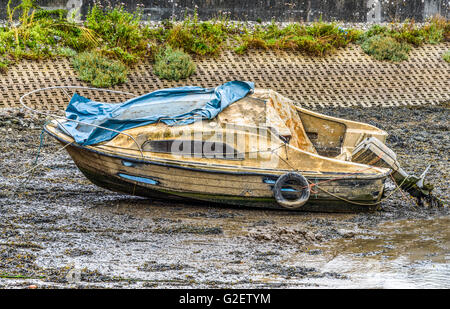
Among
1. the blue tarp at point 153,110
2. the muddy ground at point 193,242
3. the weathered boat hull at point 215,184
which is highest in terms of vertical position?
the blue tarp at point 153,110

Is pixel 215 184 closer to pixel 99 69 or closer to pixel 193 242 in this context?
pixel 193 242

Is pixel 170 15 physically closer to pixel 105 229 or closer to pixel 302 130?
pixel 302 130

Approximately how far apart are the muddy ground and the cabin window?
871mm

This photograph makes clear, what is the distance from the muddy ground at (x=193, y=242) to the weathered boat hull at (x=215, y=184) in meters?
0.22

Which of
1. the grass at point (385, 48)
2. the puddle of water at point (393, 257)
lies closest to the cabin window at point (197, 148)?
the puddle of water at point (393, 257)

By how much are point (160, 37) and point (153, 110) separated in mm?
8614

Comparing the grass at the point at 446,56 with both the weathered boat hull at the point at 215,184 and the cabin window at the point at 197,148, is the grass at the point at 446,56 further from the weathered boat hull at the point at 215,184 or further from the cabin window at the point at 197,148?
the cabin window at the point at 197,148

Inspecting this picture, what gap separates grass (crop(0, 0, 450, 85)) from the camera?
17078 millimetres

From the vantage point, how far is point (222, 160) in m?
9.30

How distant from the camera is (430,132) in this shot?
14805mm

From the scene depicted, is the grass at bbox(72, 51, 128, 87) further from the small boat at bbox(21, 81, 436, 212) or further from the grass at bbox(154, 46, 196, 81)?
the small boat at bbox(21, 81, 436, 212)

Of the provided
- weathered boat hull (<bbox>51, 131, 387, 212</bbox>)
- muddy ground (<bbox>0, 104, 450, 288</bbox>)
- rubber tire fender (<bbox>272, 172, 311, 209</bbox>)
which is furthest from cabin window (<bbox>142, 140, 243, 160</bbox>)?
muddy ground (<bbox>0, 104, 450, 288</bbox>)

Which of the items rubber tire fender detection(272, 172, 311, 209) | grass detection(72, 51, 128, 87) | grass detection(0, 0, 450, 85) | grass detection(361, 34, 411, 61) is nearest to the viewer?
rubber tire fender detection(272, 172, 311, 209)

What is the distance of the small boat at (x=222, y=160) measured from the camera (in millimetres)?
9297
